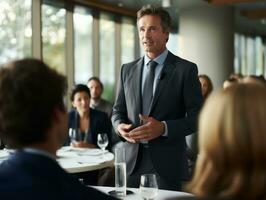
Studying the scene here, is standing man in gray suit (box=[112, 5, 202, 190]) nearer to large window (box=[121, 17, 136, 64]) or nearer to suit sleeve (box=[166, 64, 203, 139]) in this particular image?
suit sleeve (box=[166, 64, 203, 139])

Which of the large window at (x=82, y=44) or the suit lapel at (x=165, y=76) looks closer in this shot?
the suit lapel at (x=165, y=76)

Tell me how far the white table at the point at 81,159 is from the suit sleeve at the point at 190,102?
32.7 inches

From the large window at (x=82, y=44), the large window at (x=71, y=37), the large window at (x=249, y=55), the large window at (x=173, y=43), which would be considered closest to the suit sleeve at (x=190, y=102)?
the large window at (x=71, y=37)

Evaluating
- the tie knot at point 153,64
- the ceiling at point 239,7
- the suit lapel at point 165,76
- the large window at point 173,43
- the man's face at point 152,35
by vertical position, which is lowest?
the suit lapel at point 165,76

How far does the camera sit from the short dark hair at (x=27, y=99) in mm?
1432

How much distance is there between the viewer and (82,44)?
9508 millimetres

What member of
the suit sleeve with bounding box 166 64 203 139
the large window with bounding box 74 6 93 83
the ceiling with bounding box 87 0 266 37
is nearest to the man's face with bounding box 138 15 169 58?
the suit sleeve with bounding box 166 64 203 139

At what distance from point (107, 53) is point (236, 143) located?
9572 millimetres

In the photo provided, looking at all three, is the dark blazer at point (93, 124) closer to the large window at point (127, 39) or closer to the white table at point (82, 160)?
the white table at point (82, 160)

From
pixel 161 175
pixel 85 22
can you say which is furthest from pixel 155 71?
pixel 85 22

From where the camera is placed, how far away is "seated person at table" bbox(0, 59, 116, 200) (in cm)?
135

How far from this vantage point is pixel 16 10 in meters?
7.54

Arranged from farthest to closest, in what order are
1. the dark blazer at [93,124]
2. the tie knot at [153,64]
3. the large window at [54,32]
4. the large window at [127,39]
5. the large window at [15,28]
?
the large window at [127,39] < the large window at [54,32] < the large window at [15,28] < the dark blazer at [93,124] < the tie knot at [153,64]

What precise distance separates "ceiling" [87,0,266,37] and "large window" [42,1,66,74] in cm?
143
